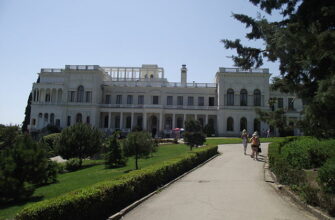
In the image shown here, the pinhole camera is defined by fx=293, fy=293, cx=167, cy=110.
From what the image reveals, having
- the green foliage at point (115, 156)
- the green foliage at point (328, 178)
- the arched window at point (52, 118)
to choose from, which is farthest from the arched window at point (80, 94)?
the green foliage at point (328, 178)

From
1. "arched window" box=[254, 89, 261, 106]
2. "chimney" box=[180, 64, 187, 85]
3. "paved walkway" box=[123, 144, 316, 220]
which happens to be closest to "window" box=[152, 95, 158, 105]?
"chimney" box=[180, 64, 187, 85]

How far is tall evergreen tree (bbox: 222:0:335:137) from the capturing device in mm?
5883

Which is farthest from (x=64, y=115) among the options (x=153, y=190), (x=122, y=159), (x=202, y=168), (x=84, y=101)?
(x=153, y=190)

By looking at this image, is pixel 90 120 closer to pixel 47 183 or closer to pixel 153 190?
pixel 47 183

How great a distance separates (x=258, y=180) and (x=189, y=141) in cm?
1143

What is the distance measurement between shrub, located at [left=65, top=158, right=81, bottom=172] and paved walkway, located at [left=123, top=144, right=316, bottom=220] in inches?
521

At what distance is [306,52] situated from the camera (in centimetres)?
612

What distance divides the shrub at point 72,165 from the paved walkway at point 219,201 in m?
13.2

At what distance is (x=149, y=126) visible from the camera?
196 feet

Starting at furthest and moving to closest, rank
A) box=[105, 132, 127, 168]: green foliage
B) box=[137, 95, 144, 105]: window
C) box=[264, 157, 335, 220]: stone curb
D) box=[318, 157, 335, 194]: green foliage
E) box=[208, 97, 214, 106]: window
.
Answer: box=[137, 95, 144, 105]: window → box=[208, 97, 214, 106]: window → box=[105, 132, 127, 168]: green foliage → box=[318, 157, 335, 194]: green foliage → box=[264, 157, 335, 220]: stone curb

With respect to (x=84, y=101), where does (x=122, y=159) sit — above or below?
below

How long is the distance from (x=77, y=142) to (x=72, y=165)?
200cm

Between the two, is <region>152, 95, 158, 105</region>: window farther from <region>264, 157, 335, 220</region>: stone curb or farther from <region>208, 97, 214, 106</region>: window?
<region>264, 157, 335, 220</region>: stone curb

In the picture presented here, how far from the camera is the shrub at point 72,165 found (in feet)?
81.3
